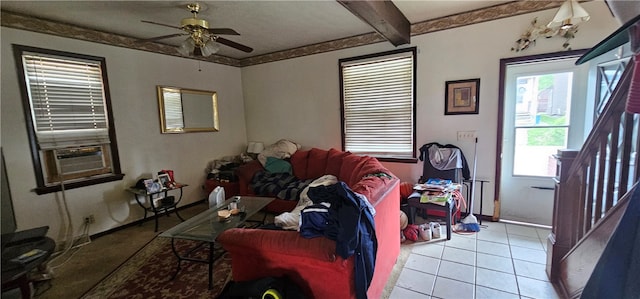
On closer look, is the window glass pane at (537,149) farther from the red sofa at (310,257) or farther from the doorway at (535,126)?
the red sofa at (310,257)

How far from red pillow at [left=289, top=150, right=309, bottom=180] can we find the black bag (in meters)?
2.57

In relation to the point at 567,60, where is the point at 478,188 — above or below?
below

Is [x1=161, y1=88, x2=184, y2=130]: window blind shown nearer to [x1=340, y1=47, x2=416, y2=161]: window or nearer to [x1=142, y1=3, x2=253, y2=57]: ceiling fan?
[x1=142, y1=3, x2=253, y2=57]: ceiling fan

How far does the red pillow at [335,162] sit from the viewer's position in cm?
369

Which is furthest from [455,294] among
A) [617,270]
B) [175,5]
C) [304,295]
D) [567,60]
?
[175,5]

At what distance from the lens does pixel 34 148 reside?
108 inches

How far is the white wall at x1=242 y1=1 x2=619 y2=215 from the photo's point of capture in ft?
9.21

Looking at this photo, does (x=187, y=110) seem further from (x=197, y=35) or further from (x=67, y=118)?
(x=197, y=35)

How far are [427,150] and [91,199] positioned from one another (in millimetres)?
4161

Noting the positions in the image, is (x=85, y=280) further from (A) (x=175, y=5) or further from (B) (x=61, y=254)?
(A) (x=175, y=5)

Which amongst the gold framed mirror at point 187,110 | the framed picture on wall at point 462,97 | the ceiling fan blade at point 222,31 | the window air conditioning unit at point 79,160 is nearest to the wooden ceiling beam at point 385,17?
the framed picture on wall at point 462,97

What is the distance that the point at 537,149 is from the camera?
118 inches

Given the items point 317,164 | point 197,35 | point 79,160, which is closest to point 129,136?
point 79,160

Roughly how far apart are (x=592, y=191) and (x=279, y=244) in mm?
1943
